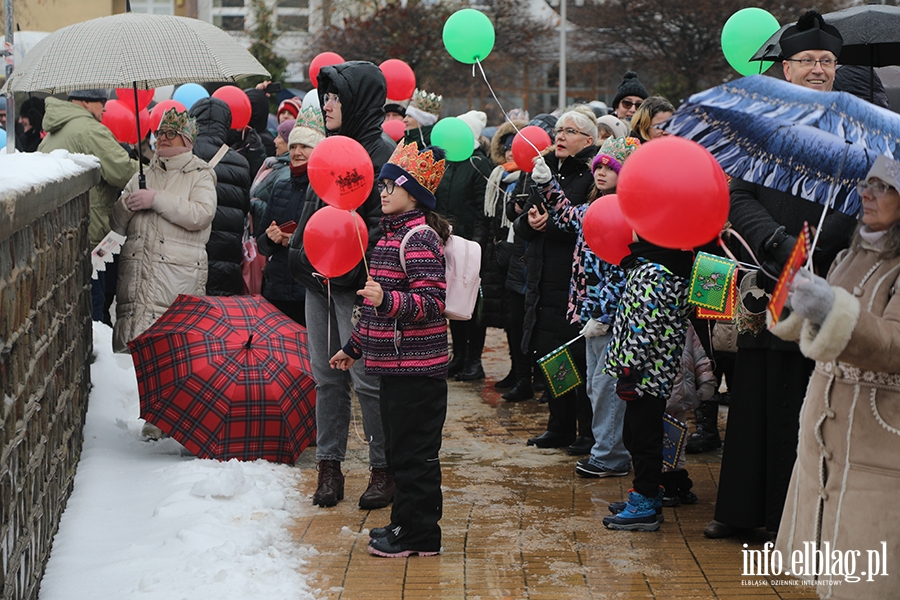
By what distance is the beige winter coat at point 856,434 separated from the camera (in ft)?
11.1

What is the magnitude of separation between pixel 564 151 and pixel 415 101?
4324mm

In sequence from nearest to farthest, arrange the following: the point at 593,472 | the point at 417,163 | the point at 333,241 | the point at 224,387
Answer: the point at 417,163 < the point at 333,241 < the point at 224,387 < the point at 593,472

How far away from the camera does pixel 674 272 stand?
18.2 feet

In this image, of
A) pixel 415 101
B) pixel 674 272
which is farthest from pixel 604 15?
pixel 674 272

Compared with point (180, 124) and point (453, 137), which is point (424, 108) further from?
point (180, 124)

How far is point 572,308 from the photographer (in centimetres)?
690

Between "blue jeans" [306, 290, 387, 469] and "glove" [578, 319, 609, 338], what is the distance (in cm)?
143

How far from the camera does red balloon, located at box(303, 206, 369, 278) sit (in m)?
5.34

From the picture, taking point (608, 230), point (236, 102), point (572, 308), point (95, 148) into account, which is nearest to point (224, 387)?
point (572, 308)

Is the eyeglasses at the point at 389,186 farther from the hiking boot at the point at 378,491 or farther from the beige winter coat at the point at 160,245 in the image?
the beige winter coat at the point at 160,245

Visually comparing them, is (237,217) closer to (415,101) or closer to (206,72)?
(206,72)

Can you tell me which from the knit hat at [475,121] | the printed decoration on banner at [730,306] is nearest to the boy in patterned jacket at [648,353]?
the printed decoration on banner at [730,306]

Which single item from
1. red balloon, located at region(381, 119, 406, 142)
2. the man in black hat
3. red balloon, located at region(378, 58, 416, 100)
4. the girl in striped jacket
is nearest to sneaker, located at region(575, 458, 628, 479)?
the man in black hat

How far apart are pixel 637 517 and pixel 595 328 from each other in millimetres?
1374
